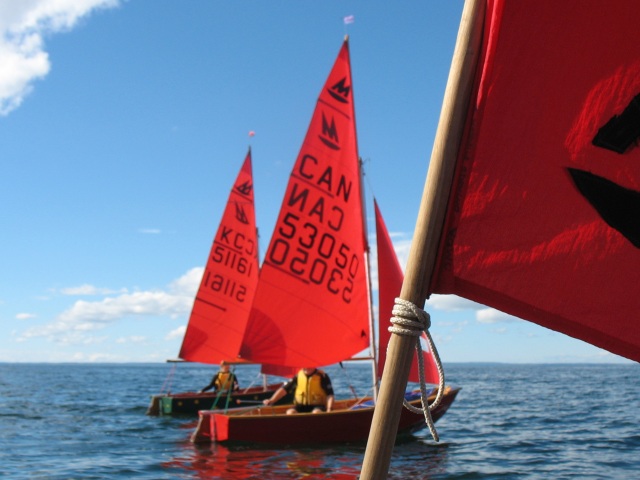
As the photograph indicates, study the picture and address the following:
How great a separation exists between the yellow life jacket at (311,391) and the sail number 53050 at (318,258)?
1804 millimetres

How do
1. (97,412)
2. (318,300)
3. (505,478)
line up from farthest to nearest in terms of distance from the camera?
(97,412) → (318,300) → (505,478)

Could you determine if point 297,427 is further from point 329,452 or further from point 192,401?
point 192,401

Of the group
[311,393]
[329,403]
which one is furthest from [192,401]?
[329,403]

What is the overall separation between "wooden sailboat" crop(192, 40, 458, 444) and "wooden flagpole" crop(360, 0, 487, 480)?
14.0 m

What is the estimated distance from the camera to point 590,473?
43.8ft

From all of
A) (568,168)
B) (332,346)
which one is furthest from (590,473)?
(568,168)

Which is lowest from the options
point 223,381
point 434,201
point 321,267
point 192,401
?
point 192,401

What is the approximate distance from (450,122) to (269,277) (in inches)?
584

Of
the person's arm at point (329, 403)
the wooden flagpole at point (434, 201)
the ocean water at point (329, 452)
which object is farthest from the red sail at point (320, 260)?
the wooden flagpole at point (434, 201)

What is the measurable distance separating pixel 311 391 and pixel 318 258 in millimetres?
2842

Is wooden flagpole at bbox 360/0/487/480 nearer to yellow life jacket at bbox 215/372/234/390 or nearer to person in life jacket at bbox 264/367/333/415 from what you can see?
person in life jacket at bbox 264/367/333/415

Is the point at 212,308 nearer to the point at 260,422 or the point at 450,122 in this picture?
the point at 260,422

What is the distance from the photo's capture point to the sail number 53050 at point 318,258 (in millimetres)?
15977

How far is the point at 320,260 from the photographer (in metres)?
16.0
